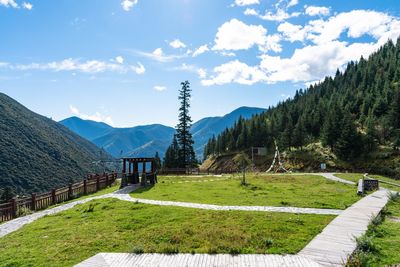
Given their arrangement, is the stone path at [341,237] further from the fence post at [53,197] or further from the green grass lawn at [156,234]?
the fence post at [53,197]

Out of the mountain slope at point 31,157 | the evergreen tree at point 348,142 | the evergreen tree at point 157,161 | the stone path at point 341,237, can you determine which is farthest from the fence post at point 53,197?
the mountain slope at point 31,157

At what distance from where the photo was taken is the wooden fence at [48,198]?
2208 centimetres

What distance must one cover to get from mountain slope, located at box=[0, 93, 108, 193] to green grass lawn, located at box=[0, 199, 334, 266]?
116591mm

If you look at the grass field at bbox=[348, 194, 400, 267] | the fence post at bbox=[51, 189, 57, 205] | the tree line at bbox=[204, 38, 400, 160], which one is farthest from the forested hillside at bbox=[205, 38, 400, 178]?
the fence post at bbox=[51, 189, 57, 205]

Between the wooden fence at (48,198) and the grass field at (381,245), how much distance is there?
21.9 m

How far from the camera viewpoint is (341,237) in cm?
1330

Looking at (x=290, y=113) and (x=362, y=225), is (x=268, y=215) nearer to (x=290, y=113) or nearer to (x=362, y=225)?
(x=362, y=225)

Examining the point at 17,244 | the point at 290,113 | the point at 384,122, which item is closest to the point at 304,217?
the point at 17,244

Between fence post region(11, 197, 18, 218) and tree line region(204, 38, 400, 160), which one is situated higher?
tree line region(204, 38, 400, 160)

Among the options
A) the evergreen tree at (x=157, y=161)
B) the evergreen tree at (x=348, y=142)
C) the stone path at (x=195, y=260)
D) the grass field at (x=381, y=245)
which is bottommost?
the stone path at (x=195, y=260)

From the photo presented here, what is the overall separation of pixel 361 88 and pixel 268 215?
5438 inches

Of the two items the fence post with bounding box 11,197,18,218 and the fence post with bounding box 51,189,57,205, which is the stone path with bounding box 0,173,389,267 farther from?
the fence post with bounding box 51,189,57,205

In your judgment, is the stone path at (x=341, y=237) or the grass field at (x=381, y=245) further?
the stone path at (x=341, y=237)

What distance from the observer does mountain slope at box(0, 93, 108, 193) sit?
125750 mm
